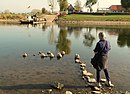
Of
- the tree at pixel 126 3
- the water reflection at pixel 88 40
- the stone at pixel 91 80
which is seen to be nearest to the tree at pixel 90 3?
the tree at pixel 126 3

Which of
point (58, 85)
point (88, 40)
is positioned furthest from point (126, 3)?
point (58, 85)

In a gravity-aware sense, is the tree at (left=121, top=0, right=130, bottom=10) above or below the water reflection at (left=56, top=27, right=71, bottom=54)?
above

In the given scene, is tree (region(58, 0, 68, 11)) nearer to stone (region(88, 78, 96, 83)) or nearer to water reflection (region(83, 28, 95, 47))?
water reflection (region(83, 28, 95, 47))

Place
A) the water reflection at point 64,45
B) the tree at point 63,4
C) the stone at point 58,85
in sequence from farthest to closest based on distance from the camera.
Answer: the tree at point 63,4 → the water reflection at point 64,45 → the stone at point 58,85

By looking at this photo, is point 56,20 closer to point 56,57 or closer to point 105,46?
point 56,57

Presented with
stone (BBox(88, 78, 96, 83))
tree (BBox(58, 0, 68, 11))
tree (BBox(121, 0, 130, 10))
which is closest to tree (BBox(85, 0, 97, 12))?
tree (BBox(121, 0, 130, 10))

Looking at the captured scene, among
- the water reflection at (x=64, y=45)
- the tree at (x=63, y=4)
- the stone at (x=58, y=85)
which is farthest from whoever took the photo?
the tree at (x=63, y=4)

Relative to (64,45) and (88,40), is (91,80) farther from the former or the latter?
(88,40)

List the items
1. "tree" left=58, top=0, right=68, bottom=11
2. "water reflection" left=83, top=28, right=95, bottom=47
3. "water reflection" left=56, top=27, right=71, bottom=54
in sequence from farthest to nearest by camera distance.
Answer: "tree" left=58, top=0, right=68, bottom=11 → "water reflection" left=83, top=28, right=95, bottom=47 → "water reflection" left=56, top=27, right=71, bottom=54

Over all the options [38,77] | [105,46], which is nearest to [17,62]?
[38,77]

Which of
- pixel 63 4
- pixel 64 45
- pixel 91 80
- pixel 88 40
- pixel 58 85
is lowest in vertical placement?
pixel 88 40

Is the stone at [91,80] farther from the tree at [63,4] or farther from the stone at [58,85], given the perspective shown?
the tree at [63,4]

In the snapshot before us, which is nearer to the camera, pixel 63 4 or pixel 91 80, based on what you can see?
pixel 91 80

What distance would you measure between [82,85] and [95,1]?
153747mm
